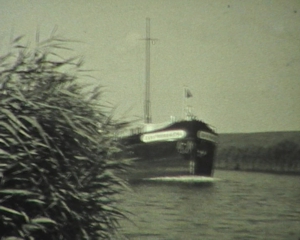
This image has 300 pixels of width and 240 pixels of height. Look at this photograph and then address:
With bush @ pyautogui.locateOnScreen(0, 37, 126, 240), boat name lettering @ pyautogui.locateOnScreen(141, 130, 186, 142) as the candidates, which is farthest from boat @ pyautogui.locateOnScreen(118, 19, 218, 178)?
bush @ pyautogui.locateOnScreen(0, 37, 126, 240)

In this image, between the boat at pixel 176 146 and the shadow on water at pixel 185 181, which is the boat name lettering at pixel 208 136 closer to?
the boat at pixel 176 146

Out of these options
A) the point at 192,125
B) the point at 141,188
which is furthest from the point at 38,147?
the point at 192,125

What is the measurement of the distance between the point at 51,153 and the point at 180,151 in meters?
0.69

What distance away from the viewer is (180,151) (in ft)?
6.93

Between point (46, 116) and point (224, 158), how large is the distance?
0.86m

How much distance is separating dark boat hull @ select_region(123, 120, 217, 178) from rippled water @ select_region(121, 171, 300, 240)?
0.04 metres

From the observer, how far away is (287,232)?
6.97 feet

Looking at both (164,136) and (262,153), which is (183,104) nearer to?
(164,136)

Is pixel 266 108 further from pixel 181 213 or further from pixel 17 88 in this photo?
pixel 17 88

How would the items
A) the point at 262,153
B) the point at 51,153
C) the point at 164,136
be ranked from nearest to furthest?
the point at 51,153 < the point at 164,136 < the point at 262,153

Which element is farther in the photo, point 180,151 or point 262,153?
point 262,153

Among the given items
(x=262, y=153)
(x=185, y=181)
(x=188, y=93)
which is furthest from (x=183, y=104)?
(x=262, y=153)

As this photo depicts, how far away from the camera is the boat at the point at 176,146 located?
205cm

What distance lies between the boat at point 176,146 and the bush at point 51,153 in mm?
251
